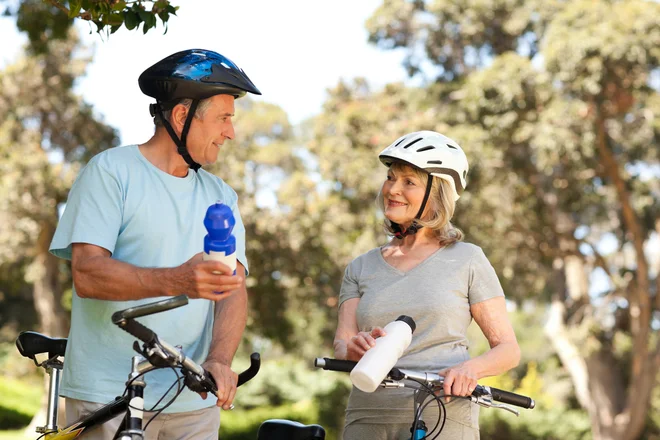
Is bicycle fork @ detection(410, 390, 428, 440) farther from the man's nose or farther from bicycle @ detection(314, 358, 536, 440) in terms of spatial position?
the man's nose

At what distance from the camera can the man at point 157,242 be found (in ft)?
10.7

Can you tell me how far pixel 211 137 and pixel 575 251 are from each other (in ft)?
65.9

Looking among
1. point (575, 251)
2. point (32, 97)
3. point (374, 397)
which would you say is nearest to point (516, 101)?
point (575, 251)

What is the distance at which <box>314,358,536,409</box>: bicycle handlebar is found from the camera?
3482mm

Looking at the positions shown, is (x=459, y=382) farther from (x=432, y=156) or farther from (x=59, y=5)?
(x=59, y=5)

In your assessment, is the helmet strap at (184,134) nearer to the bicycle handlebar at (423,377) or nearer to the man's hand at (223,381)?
the man's hand at (223,381)

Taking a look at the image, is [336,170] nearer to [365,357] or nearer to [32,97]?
[32,97]

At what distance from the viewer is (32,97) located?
82.7 feet

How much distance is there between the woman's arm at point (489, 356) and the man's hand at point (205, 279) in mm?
1209

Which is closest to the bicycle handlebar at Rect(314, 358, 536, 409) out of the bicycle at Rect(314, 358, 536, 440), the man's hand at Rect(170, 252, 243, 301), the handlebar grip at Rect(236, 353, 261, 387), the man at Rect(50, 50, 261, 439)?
the bicycle at Rect(314, 358, 536, 440)

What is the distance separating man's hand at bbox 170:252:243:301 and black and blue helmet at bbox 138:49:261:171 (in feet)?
2.70

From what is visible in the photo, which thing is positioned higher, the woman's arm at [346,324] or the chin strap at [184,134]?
the chin strap at [184,134]

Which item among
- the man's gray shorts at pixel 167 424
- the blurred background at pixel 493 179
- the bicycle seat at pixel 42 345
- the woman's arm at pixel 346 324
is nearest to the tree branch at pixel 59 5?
the bicycle seat at pixel 42 345

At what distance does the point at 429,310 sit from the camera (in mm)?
4008
